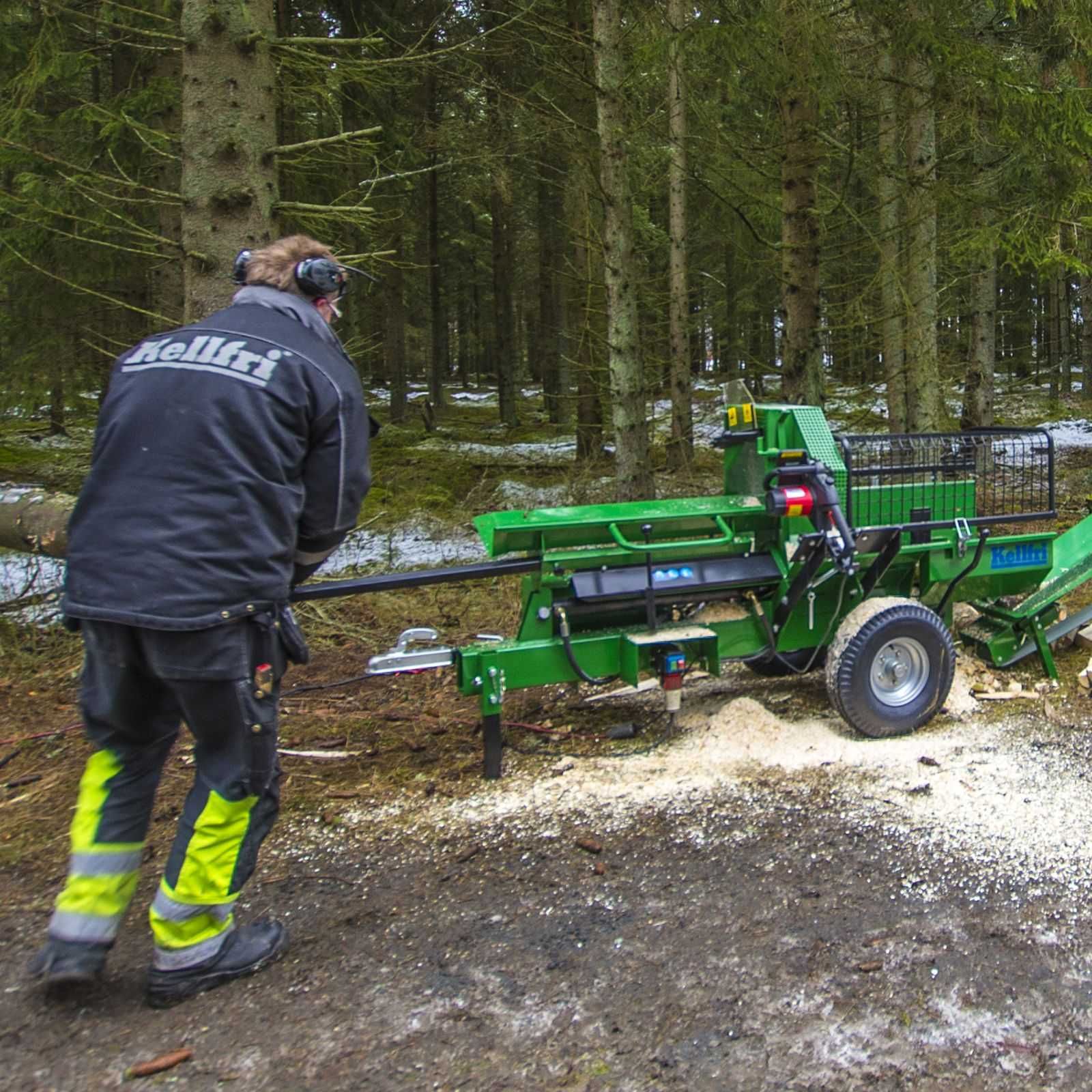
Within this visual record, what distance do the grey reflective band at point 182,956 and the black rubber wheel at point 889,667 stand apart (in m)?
3.03

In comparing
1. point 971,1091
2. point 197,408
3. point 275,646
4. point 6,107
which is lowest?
point 971,1091

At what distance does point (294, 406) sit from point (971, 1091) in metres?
2.64

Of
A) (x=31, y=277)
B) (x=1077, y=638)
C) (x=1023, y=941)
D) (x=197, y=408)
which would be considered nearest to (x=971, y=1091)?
(x=1023, y=941)

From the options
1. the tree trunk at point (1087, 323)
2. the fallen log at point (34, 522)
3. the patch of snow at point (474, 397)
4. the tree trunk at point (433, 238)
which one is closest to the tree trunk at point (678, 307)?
the tree trunk at point (433, 238)

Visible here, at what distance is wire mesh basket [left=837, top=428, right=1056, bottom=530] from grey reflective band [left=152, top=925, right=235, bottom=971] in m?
3.44

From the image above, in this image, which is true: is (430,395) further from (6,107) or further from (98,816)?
(98,816)

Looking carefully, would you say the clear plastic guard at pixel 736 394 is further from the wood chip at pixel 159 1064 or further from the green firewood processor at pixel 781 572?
the wood chip at pixel 159 1064

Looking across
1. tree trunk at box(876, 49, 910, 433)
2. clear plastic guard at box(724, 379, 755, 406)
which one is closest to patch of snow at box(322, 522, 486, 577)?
clear plastic guard at box(724, 379, 755, 406)

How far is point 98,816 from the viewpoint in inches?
120

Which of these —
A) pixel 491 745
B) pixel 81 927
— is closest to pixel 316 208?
pixel 491 745

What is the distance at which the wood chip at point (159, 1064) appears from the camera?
2652mm

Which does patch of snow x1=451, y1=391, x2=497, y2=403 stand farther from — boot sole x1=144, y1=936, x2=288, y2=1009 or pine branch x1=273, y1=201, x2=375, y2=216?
boot sole x1=144, y1=936, x2=288, y2=1009

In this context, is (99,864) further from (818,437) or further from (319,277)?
(818,437)

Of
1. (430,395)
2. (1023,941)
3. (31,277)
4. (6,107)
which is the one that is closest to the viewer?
(1023,941)
